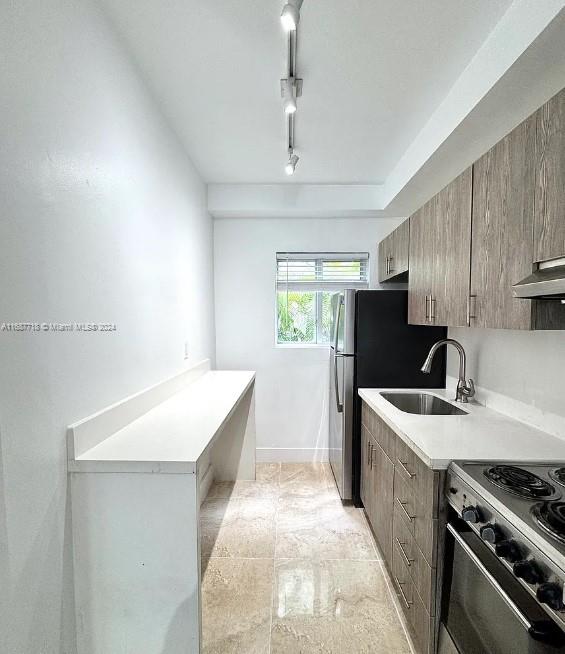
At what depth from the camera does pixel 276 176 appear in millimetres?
3078

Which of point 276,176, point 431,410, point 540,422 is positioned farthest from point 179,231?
point 540,422

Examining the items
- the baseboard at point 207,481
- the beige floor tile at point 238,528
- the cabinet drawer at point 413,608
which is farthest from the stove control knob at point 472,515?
the baseboard at point 207,481

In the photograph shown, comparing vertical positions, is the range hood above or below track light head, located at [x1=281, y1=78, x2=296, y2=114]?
below

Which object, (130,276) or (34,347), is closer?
(34,347)

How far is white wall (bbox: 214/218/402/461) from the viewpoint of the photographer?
3.56m

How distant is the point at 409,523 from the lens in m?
1.65

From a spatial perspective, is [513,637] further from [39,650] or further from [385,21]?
[385,21]

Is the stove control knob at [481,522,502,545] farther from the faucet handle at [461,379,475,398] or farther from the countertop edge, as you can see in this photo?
the faucet handle at [461,379,475,398]

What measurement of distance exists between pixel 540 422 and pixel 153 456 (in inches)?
68.0

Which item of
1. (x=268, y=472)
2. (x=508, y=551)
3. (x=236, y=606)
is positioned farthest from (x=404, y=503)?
(x=268, y=472)

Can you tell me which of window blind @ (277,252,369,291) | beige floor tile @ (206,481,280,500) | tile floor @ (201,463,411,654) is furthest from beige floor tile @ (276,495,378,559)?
window blind @ (277,252,369,291)

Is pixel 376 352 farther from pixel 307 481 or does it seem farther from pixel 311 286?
pixel 307 481

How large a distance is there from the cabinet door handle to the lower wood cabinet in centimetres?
67

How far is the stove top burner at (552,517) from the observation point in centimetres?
92
